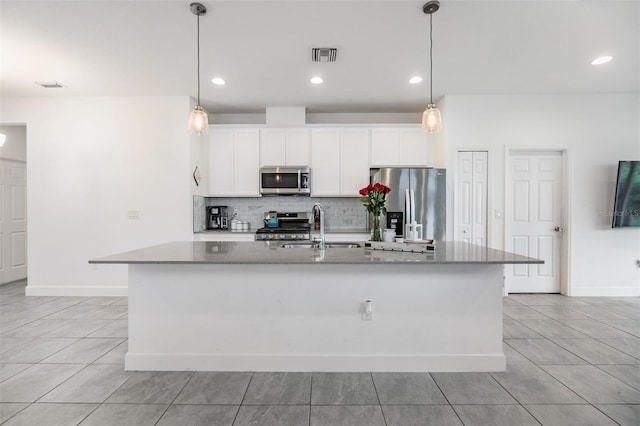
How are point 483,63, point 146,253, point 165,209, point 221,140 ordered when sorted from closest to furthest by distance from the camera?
point 146,253
point 483,63
point 165,209
point 221,140

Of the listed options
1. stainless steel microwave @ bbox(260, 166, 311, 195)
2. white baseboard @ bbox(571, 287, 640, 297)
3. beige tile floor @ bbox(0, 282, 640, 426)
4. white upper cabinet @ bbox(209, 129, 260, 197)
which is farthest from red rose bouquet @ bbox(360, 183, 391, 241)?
white baseboard @ bbox(571, 287, 640, 297)

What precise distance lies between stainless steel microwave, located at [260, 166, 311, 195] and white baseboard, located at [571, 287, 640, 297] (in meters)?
4.16

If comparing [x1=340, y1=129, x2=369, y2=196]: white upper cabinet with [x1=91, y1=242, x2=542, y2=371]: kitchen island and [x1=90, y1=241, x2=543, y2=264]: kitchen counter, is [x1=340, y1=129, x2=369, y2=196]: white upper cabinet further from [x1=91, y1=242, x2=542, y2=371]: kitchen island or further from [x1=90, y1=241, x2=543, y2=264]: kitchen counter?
[x1=91, y1=242, x2=542, y2=371]: kitchen island

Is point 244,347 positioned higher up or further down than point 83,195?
further down

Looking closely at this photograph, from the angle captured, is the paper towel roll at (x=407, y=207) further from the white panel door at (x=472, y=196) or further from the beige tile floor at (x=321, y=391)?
the beige tile floor at (x=321, y=391)

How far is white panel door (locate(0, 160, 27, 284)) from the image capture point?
5.50m

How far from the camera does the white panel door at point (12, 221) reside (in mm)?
5500

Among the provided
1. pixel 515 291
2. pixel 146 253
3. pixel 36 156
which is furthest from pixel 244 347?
pixel 36 156

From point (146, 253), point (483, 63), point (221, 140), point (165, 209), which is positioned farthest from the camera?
point (221, 140)

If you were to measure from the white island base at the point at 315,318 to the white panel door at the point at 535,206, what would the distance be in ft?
8.82

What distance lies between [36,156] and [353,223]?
15.7ft

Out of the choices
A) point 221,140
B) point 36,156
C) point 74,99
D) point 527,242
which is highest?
point 74,99

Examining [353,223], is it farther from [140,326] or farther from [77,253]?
[77,253]

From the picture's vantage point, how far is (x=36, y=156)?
15.1 ft
